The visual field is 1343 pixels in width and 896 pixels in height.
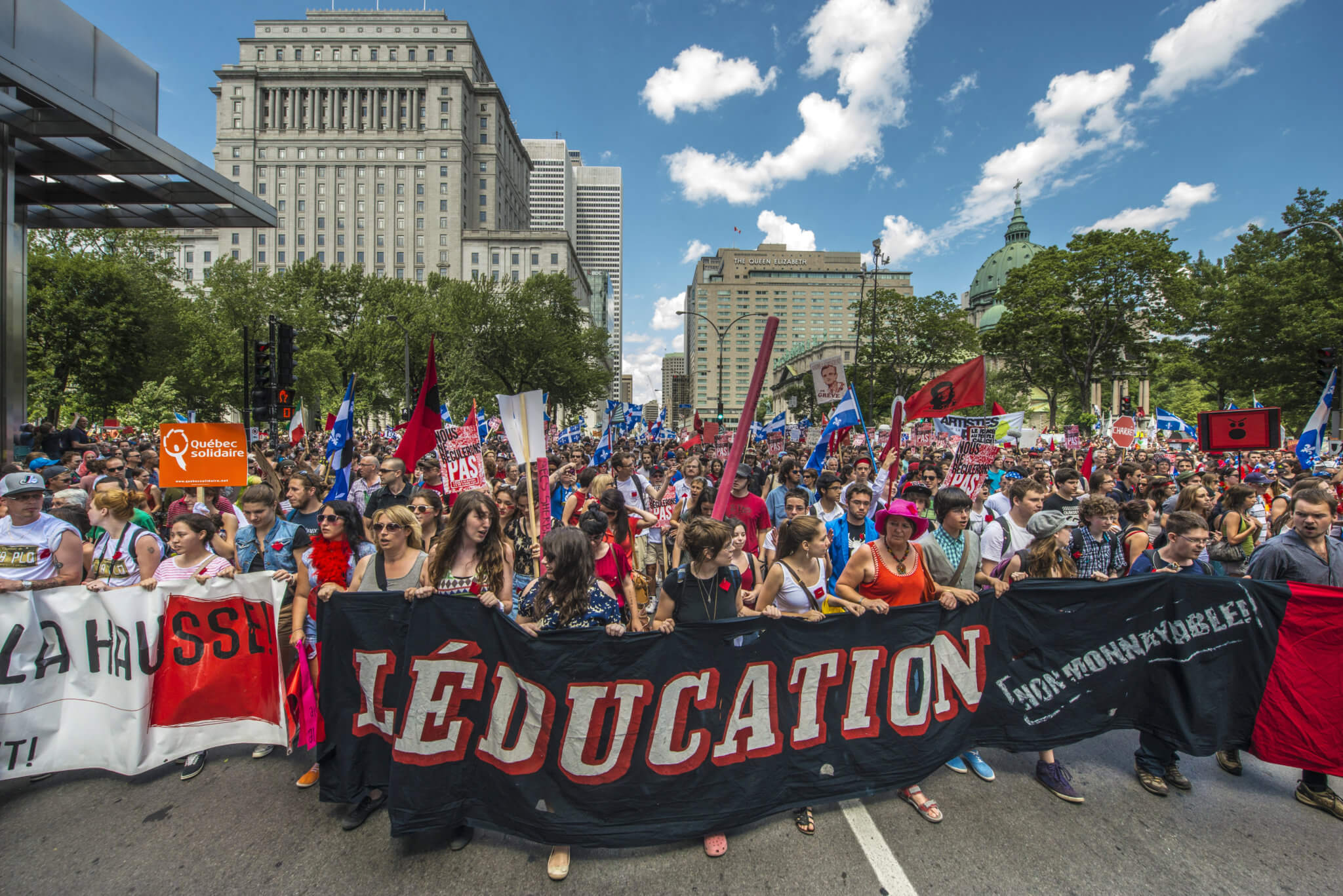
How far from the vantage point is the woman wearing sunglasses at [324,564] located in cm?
380

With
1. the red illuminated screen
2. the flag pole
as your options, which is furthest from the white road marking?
the red illuminated screen

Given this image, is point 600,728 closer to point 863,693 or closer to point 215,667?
point 863,693

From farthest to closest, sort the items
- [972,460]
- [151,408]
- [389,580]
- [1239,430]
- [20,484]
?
[151,408]
[1239,430]
[972,460]
[20,484]
[389,580]

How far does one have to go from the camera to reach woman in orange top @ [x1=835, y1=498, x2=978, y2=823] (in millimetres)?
3785

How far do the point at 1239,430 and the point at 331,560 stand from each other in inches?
482

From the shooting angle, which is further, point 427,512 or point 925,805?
point 427,512

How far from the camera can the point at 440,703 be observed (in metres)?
3.20

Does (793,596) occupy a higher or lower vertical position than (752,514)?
lower

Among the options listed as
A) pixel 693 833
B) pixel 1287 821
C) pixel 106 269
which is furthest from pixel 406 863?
pixel 106 269

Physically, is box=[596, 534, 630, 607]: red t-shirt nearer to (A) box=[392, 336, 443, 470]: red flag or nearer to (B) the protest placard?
(A) box=[392, 336, 443, 470]: red flag

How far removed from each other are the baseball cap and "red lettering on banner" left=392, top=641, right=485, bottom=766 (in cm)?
290

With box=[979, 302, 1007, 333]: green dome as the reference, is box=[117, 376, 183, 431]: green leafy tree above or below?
below

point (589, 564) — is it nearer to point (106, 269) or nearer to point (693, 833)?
point (693, 833)

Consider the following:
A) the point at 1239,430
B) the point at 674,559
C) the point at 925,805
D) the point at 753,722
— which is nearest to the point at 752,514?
the point at 674,559
